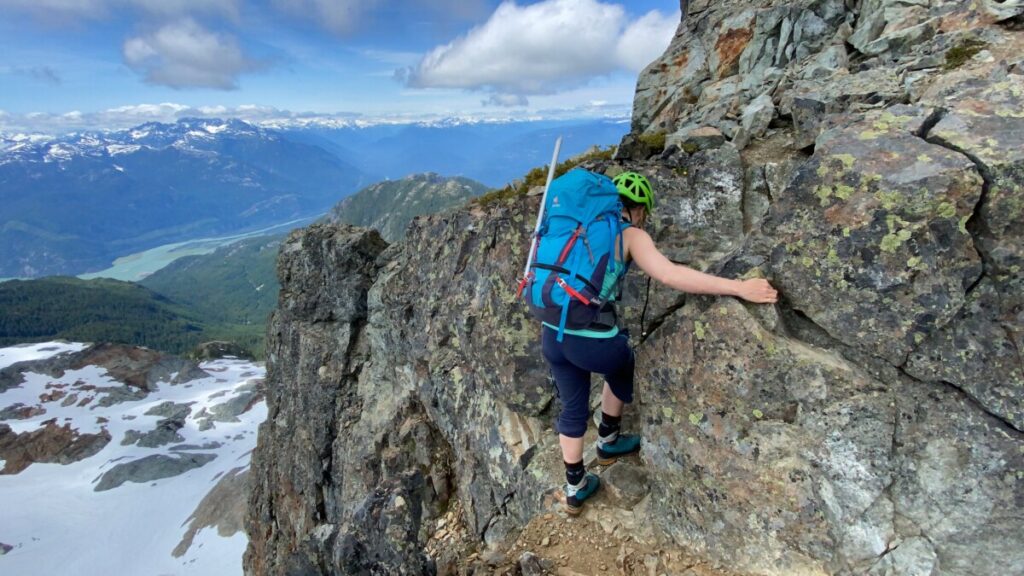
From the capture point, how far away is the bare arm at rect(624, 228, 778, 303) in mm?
7238

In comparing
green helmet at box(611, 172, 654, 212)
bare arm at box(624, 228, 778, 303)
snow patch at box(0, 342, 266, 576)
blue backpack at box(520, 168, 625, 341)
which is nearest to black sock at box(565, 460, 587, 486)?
blue backpack at box(520, 168, 625, 341)

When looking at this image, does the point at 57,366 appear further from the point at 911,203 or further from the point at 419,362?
the point at 911,203

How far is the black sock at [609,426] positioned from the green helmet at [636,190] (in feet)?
13.8

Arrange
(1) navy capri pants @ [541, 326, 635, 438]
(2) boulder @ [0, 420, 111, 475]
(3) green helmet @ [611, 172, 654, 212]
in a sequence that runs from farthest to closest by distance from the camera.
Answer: (2) boulder @ [0, 420, 111, 475], (1) navy capri pants @ [541, 326, 635, 438], (3) green helmet @ [611, 172, 654, 212]

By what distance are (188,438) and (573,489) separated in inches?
6042

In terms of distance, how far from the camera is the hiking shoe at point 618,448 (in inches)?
395

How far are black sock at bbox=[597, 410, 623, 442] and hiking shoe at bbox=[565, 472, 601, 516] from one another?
0.77 meters

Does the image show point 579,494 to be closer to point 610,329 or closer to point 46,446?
point 610,329

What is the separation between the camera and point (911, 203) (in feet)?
21.9

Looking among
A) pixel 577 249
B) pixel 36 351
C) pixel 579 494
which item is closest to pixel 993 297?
pixel 577 249

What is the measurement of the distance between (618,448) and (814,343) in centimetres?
409

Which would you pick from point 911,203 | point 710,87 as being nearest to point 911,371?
point 911,203

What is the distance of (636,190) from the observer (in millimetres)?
7863

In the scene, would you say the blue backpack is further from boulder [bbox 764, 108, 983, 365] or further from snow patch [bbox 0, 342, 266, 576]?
snow patch [bbox 0, 342, 266, 576]
